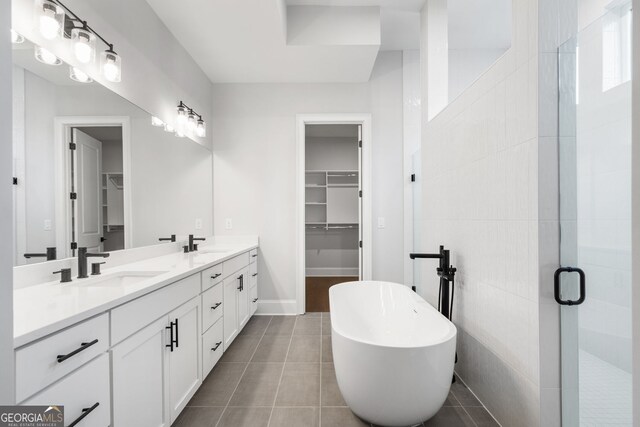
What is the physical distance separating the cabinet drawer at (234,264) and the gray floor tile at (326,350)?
102 centimetres

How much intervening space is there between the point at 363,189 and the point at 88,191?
8.12ft

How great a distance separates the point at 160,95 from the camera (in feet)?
7.95

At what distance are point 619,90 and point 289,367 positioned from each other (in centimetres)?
238

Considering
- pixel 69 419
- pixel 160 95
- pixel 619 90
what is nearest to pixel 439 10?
pixel 619 90

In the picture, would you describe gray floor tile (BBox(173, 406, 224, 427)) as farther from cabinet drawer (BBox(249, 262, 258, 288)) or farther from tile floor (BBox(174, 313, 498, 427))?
cabinet drawer (BBox(249, 262, 258, 288))

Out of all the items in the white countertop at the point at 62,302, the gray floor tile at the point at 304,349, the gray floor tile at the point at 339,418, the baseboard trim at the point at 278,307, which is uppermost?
the white countertop at the point at 62,302

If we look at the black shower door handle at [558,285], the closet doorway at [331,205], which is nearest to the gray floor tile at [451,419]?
the black shower door handle at [558,285]

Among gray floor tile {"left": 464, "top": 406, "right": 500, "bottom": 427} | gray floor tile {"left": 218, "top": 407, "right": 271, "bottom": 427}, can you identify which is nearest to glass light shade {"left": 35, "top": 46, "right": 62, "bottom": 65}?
gray floor tile {"left": 218, "top": 407, "right": 271, "bottom": 427}

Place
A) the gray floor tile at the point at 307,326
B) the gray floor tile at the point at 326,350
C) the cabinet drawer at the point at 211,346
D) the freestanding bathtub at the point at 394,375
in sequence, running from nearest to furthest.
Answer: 1. the freestanding bathtub at the point at 394,375
2. the cabinet drawer at the point at 211,346
3. the gray floor tile at the point at 326,350
4. the gray floor tile at the point at 307,326

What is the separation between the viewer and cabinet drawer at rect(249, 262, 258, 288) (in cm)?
313

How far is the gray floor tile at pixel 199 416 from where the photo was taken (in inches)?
64.9

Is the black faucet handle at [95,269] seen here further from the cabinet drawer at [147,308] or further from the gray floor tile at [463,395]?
the gray floor tile at [463,395]

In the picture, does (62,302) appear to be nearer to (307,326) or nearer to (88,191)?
(88,191)

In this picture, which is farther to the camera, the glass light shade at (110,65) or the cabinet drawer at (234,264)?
the cabinet drawer at (234,264)
